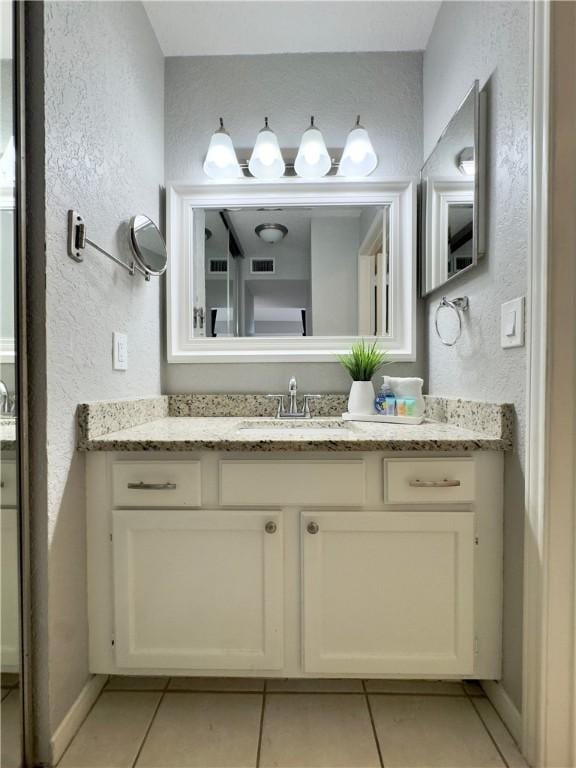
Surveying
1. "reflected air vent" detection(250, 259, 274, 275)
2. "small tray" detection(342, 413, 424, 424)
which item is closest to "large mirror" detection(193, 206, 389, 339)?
"reflected air vent" detection(250, 259, 274, 275)

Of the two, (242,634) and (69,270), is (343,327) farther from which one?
(242,634)

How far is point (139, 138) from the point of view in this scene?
4.84 ft

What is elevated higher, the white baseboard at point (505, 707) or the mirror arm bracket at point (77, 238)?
the mirror arm bracket at point (77, 238)

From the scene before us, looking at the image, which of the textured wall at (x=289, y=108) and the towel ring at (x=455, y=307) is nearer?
the towel ring at (x=455, y=307)

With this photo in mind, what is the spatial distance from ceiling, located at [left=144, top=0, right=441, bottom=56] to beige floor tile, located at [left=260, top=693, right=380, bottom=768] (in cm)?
244

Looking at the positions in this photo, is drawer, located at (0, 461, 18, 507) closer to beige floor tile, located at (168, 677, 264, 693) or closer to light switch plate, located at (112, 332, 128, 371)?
light switch plate, located at (112, 332, 128, 371)

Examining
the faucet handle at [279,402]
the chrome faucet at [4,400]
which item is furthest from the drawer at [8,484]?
the faucet handle at [279,402]

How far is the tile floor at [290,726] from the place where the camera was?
3.27 feet

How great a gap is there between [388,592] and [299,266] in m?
1.29

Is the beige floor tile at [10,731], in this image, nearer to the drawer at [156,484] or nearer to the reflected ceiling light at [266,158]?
the drawer at [156,484]

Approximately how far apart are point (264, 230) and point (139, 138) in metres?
0.58

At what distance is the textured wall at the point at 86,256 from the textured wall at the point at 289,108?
26 centimetres

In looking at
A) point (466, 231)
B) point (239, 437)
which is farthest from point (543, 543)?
point (466, 231)

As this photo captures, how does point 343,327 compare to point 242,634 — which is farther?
point 343,327
